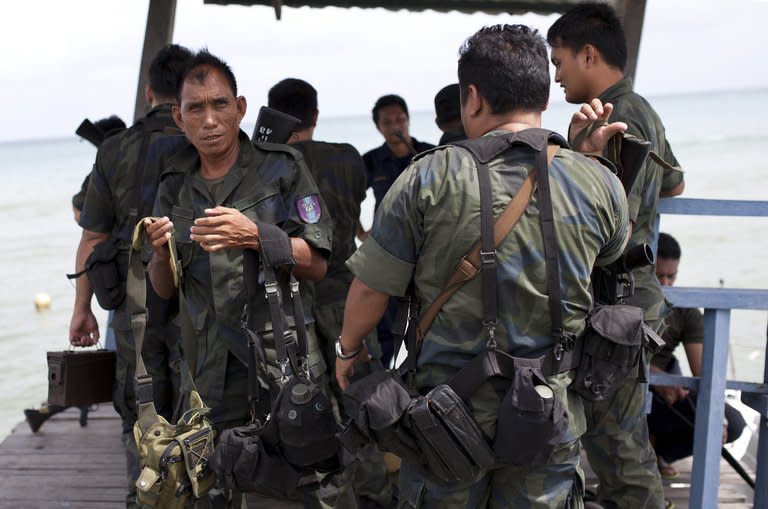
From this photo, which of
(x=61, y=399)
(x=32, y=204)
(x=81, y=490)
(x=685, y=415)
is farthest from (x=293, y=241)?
(x=32, y=204)

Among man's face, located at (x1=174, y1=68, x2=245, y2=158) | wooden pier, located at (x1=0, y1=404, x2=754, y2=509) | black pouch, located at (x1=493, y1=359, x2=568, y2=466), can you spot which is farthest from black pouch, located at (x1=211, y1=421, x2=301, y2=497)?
wooden pier, located at (x1=0, y1=404, x2=754, y2=509)

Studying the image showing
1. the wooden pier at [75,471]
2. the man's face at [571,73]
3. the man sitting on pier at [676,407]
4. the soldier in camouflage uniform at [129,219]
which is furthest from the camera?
the man sitting on pier at [676,407]

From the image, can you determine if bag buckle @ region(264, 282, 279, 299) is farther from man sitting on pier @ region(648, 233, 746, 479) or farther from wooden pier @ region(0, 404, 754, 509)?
man sitting on pier @ region(648, 233, 746, 479)

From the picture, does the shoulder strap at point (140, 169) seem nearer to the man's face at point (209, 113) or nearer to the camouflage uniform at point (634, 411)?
the man's face at point (209, 113)

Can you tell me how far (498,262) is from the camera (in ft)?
7.91

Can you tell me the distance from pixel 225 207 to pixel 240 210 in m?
0.08

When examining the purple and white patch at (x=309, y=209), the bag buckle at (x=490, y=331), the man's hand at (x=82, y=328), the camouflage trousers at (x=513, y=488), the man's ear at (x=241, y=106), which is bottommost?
the man's hand at (x=82, y=328)

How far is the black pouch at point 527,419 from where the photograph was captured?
234cm

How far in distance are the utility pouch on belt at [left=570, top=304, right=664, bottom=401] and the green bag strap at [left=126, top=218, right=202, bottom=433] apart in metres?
1.29

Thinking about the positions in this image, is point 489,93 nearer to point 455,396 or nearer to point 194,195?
point 455,396

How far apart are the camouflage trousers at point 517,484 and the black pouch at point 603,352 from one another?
0.05m

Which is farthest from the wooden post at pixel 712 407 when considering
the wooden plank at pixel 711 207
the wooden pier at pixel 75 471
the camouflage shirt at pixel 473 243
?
the camouflage shirt at pixel 473 243

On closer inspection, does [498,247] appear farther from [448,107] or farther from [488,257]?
[448,107]

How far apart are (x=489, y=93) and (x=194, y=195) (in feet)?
4.39
